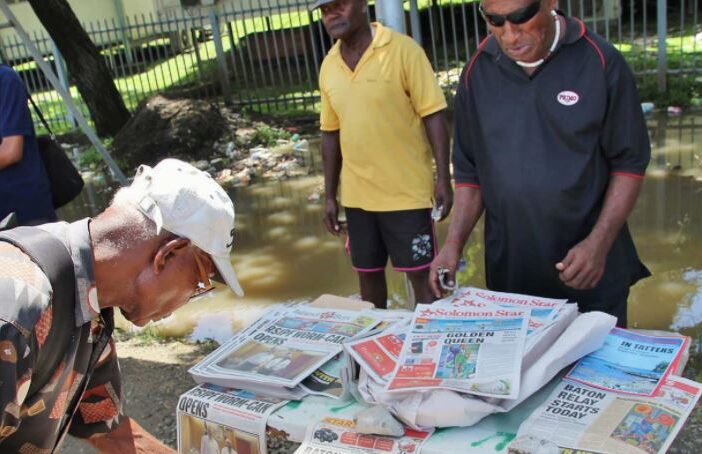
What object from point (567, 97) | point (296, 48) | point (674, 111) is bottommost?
point (674, 111)

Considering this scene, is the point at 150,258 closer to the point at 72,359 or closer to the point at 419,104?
the point at 72,359

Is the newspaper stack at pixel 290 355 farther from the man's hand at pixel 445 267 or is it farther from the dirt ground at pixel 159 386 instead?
the dirt ground at pixel 159 386

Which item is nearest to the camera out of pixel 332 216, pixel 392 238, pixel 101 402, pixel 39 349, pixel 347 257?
pixel 39 349

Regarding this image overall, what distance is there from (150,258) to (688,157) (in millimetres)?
5284

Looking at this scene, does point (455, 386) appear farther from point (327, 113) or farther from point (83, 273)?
point (327, 113)

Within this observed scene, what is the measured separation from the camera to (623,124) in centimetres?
203

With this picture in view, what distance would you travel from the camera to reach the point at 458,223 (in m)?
2.36

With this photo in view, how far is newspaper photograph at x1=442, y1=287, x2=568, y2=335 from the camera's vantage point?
71.0 inches

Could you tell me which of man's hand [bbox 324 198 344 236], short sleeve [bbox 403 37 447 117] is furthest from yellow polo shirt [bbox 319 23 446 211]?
man's hand [bbox 324 198 344 236]

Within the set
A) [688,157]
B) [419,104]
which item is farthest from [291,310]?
[688,157]

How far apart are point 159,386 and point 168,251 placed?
7.30 feet

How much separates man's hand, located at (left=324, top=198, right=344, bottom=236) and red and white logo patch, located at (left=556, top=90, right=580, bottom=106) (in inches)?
62.8

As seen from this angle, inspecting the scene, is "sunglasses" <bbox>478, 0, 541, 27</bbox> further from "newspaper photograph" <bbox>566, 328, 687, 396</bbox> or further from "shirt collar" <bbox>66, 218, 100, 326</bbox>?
"shirt collar" <bbox>66, 218, 100, 326</bbox>

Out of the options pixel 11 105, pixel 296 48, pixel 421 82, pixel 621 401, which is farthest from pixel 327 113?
pixel 296 48
